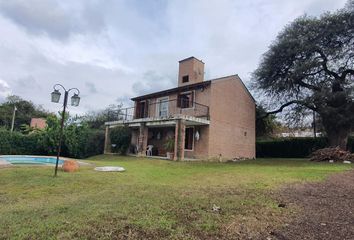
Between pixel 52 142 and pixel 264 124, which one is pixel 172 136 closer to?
pixel 52 142

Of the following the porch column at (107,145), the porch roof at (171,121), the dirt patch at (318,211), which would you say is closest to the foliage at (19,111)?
the porch column at (107,145)

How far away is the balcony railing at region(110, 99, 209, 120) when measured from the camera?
20.9m

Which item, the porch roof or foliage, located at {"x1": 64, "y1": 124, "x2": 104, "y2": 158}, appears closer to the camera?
the porch roof

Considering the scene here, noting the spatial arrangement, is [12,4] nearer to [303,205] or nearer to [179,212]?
[179,212]

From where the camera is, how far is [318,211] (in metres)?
5.49

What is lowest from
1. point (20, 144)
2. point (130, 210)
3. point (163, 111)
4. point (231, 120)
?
point (130, 210)

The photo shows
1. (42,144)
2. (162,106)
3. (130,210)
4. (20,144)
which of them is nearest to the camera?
(130,210)

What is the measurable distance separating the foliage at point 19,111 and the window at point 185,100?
36.5 metres

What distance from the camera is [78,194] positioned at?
6.86m

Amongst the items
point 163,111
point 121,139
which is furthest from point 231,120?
point 121,139

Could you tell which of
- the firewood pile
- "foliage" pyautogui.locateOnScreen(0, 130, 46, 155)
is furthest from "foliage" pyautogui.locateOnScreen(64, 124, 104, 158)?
the firewood pile

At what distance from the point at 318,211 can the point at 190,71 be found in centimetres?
2132

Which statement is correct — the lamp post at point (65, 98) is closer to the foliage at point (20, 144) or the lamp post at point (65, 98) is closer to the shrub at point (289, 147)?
the foliage at point (20, 144)

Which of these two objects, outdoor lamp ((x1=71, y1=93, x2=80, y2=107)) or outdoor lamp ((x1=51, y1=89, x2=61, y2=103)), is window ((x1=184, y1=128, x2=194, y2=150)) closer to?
outdoor lamp ((x1=71, y1=93, x2=80, y2=107))
